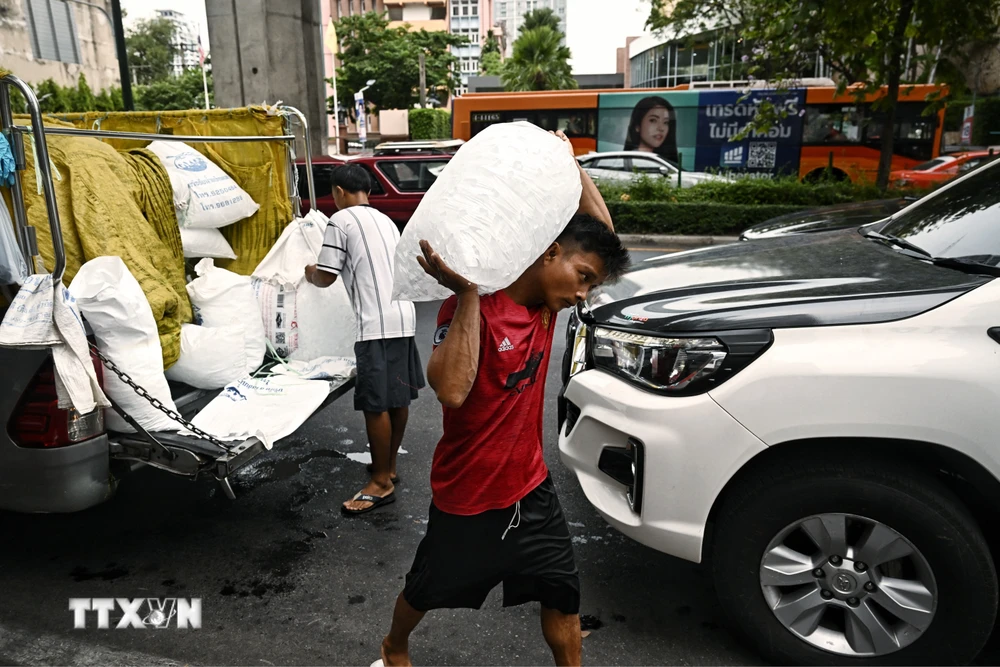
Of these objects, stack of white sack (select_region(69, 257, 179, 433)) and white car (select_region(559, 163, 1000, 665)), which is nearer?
white car (select_region(559, 163, 1000, 665))

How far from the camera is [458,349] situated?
1.77m

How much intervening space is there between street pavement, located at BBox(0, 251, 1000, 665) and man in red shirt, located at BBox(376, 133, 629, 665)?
1.91 feet

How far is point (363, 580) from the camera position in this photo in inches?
121

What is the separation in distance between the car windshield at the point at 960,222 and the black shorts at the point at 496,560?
1753 mm

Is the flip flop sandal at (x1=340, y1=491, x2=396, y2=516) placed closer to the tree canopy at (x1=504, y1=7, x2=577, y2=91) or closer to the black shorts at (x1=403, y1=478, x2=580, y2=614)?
the black shorts at (x1=403, y1=478, x2=580, y2=614)

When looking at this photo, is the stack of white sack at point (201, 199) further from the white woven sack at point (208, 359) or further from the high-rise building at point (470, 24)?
the high-rise building at point (470, 24)

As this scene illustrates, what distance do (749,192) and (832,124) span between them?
718 centimetres

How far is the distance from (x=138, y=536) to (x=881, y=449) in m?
3.08

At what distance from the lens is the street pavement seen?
8.65 ft

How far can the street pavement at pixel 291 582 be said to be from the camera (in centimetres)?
264

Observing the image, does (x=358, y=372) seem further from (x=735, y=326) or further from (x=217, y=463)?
(x=735, y=326)

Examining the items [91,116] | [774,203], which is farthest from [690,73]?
[91,116]

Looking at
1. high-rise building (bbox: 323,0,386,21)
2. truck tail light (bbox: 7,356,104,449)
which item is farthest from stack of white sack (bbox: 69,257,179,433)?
high-rise building (bbox: 323,0,386,21)

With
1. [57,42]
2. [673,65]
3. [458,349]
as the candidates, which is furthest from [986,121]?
[57,42]
